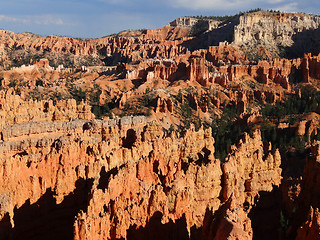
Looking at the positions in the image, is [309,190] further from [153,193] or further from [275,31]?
[275,31]

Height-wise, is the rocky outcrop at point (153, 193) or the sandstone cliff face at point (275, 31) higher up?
the sandstone cliff face at point (275, 31)

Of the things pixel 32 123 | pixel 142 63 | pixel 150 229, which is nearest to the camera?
pixel 150 229

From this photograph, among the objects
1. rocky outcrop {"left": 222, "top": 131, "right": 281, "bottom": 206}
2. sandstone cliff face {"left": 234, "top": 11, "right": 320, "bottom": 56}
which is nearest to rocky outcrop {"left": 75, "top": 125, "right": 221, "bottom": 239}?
rocky outcrop {"left": 222, "top": 131, "right": 281, "bottom": 206}

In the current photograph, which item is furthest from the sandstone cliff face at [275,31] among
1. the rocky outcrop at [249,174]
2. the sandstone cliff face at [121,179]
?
the rocky outcrop at [249,174]

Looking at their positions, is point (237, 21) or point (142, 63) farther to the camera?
point (237, 21)

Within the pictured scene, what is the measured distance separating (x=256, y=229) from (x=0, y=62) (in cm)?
13487

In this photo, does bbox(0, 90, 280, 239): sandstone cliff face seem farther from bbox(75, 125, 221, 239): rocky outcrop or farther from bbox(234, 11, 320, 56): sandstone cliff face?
bbox(234, 11, 320, 56): sandstone cliff face

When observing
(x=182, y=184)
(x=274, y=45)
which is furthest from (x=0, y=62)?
(x=182, y=184)

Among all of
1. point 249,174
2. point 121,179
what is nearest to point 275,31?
point 249,174

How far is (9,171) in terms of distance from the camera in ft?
77.3

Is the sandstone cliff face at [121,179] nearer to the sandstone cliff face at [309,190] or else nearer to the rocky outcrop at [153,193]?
the rocky outcrop at [153,193]

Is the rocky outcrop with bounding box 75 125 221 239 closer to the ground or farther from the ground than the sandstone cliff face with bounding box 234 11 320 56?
closer to the ground

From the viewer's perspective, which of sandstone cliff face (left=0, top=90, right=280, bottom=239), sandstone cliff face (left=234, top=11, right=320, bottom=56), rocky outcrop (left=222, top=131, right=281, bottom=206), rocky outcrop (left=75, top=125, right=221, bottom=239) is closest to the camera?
rocky outcrop (left=75, top=125, right=221, bottom=239)

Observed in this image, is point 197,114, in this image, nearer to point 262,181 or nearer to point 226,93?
point 226,93
